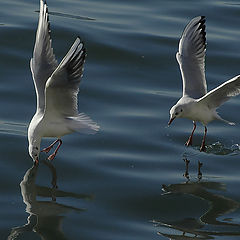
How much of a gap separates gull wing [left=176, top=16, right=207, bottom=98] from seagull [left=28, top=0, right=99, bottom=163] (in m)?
1.78

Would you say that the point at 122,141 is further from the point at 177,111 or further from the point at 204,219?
the point at 204,219

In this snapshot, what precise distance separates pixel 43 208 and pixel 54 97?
1.38 metres

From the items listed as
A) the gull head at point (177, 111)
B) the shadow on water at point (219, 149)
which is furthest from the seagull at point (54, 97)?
the shadow on water at point (219, 149)

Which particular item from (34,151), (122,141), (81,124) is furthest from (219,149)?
(34,151)

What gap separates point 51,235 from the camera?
8.68m

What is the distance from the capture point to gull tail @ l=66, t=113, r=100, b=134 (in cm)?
1012

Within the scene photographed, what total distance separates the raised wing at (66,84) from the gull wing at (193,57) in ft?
6.19

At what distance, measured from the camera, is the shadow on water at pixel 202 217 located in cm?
875

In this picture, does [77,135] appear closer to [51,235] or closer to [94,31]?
[51,235]

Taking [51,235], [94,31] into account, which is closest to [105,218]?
[51,235]

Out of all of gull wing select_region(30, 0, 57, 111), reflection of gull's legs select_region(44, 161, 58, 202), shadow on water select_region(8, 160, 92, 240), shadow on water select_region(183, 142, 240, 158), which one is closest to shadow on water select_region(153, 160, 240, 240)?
shadow on water select_region(183, 142, 240, 158)

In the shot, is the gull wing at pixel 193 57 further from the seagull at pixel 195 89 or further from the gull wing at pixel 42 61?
the gull wing at pixel 42 61

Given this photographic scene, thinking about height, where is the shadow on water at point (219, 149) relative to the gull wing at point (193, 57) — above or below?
below

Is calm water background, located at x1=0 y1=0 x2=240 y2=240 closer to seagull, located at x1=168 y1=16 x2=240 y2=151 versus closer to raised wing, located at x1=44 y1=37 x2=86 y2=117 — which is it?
seagull, located at x1=168 y1=16 x2=240 y2=151
